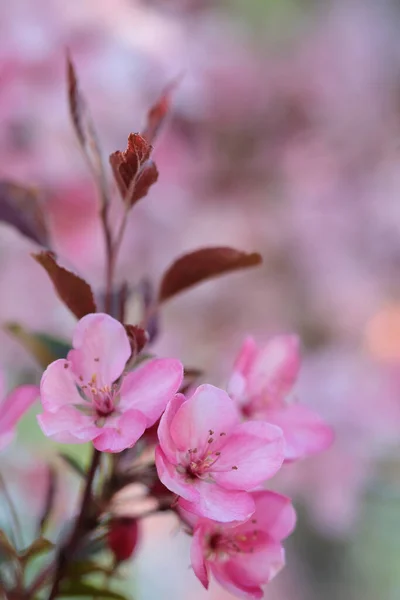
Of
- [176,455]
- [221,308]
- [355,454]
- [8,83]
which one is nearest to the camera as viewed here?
[176,455]

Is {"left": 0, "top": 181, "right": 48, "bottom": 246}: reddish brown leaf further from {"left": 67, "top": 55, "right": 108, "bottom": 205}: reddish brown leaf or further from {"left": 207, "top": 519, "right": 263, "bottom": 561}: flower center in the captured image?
{"left": 207, "top": 519, "right": 263, "bottom": 561}: flower center

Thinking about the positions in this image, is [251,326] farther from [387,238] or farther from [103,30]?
[103,30]

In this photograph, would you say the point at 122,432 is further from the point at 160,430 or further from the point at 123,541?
the point at 123,541

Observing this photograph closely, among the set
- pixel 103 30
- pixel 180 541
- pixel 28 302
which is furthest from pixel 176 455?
pixel 180 541

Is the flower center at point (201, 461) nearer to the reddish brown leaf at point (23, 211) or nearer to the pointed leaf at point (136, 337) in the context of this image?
the pointed leaf at point (136, 337)

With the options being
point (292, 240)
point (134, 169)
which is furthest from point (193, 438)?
point (292, 240)

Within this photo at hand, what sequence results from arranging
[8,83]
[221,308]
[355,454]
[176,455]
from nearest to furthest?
[176,455], [8,83], [355,454], [221,308]
